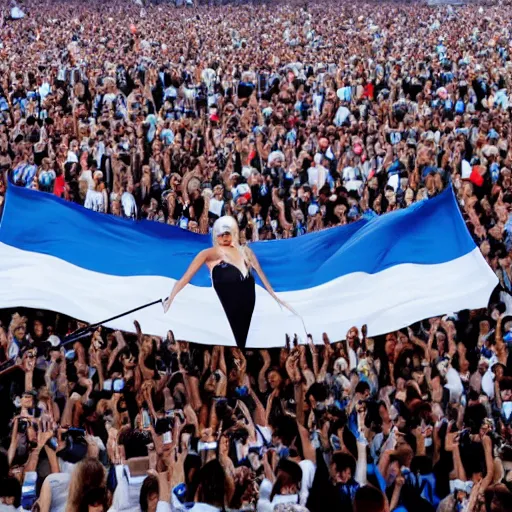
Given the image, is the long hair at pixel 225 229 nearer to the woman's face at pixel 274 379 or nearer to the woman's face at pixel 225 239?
the woman's face at pixel 225 239

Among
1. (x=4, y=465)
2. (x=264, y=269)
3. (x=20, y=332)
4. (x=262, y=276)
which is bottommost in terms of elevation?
(x=4, y=465)

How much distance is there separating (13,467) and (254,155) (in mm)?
9959

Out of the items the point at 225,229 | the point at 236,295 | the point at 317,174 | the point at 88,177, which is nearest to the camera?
the point at 236,295

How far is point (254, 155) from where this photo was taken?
21.8 meters

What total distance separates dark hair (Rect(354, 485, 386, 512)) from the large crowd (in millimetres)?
28

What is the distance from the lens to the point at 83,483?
12.1 metres

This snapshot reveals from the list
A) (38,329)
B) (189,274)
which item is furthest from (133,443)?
(189,274)

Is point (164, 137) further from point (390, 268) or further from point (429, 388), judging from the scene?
point (429, 388)

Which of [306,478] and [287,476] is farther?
[306,478]

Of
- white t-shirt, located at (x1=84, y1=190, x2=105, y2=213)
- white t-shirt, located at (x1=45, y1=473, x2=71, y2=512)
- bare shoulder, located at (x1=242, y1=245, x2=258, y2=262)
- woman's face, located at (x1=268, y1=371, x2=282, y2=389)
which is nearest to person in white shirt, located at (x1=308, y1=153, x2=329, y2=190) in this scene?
white t-shirt, located at (x1=84, y1=190, x2=105, y2=213)

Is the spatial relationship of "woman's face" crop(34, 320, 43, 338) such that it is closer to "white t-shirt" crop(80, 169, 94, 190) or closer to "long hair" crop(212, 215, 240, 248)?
"long hair" crop(212, 215, 240, 248)

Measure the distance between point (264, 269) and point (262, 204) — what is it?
338 centimetres

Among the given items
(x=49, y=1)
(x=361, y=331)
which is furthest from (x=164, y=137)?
(x=49, y=1)

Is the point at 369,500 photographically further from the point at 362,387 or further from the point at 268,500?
the point at 362,387
